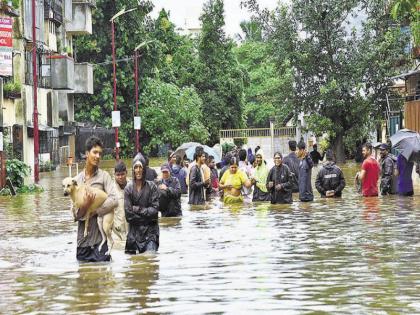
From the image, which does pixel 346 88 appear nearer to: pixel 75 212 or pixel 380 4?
pixel 380 4

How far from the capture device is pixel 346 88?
5603cm

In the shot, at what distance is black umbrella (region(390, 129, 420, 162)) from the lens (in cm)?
2531

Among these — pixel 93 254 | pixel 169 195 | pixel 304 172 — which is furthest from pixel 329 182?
pixel 93 254

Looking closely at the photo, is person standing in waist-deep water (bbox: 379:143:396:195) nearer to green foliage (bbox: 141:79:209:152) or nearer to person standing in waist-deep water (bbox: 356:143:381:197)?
person standing in waist-deep water (bbox: 356:143:381:197)

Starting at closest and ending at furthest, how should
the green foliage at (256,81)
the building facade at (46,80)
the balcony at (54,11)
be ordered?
the building facade at (46,80) → the balcony at (54,11) → the green foliage at (256,81)

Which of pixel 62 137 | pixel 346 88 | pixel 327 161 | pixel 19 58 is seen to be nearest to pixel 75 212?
pixel 327 161

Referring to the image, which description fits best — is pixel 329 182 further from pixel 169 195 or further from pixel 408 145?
pixel 169 195

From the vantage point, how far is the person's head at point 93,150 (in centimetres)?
1234

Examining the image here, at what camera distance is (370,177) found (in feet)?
85.3

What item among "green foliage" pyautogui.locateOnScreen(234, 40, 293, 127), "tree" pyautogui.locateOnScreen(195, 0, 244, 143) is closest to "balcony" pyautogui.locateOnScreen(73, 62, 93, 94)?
"tree" pyautogui.locateOnScreen(195, 0, 244, 143)

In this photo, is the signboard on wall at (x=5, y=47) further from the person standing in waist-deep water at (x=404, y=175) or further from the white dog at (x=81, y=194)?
the white dog at (x=81, y=194)

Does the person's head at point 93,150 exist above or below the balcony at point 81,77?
below

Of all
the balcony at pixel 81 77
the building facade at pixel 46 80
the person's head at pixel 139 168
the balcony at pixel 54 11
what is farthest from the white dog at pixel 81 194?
the balcony at pixel 81 77

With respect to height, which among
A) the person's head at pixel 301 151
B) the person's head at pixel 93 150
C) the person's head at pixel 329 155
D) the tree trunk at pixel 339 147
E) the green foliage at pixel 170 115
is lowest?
the person's head at pixel 93 150
